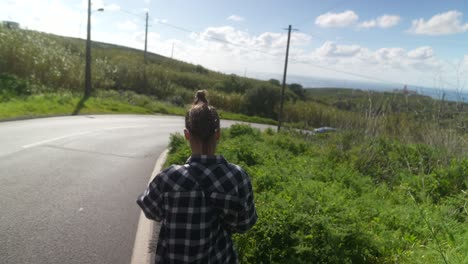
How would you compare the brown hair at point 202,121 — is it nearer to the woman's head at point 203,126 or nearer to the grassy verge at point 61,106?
the woman's head at point 203,126

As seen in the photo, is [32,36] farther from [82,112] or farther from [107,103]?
[82,112]

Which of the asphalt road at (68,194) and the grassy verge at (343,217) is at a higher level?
the grassy verge at (343,217)

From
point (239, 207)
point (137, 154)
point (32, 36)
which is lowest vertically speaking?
point (137, 154)

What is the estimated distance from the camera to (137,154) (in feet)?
34.3

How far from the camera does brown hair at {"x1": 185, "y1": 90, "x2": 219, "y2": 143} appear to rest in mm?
2133

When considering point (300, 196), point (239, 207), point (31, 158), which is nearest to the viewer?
point (239, 207)

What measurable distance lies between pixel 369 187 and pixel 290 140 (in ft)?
13.2

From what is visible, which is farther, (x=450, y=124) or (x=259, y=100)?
(x=259, y=100)

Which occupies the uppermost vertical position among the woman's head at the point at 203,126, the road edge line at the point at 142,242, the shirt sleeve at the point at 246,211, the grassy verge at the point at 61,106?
the woman's head at the point at 203,126

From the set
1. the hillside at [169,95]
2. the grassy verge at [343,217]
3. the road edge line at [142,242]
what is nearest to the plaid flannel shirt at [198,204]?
the grassy verge at [343,217]

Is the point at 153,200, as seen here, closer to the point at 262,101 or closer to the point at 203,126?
the point at 203,126

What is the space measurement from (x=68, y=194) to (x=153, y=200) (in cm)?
471

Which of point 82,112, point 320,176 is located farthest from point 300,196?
point 82,112

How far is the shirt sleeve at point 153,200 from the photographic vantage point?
7.31 feet
